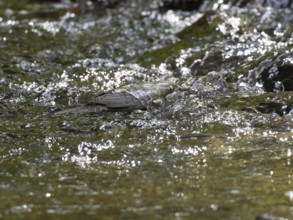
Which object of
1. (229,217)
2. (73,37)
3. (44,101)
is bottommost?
(229,217)

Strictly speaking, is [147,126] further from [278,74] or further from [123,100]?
[278,74]

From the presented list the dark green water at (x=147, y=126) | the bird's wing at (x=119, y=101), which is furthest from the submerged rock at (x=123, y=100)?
the dark green water at (x=147, y=126)

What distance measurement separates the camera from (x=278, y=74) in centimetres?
722

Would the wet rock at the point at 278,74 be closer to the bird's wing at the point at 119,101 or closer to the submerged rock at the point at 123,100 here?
the submerged rock at the point at 123,100

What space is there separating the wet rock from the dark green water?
15 centimetres

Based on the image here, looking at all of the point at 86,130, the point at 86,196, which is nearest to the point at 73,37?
the point at 86,130

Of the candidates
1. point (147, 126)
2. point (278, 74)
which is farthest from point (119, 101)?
point (278, 74)

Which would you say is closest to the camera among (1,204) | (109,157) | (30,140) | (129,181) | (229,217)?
(229,217)

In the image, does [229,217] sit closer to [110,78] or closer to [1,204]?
[1,204]

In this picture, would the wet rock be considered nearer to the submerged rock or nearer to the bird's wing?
the submerged rock

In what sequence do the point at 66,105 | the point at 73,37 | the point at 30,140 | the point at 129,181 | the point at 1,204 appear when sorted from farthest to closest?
the point at 73,37 < the point at 66,105 < the point at 30,140 < the point at 129,181 < the point at 1,204

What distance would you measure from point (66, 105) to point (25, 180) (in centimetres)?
234

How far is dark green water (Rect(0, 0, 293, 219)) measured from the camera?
4.00m

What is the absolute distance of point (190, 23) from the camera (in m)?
10.7
